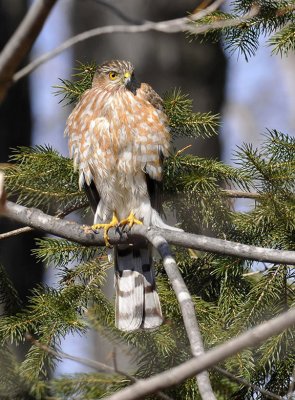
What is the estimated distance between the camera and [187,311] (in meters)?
2.33

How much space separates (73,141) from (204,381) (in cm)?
215

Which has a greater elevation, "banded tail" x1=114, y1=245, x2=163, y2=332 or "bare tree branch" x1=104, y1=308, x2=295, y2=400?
"bare tree branch" x1=104, y1=308, x2=295, y2=400

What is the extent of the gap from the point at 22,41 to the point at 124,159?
99.9 inches

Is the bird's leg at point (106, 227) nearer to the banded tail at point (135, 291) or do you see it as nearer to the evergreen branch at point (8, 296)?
the banded tail at point (135, 291)

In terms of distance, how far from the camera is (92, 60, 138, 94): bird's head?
161 inches

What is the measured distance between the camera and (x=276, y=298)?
3.07m

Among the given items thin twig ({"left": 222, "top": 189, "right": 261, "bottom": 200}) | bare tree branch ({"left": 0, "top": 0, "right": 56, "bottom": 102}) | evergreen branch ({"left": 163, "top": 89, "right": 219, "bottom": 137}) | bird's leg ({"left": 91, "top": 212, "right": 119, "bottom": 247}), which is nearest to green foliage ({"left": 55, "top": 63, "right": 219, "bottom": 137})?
evergreen branch ({"left": 163, "top": 89, "right": 219, "bottom": 137})

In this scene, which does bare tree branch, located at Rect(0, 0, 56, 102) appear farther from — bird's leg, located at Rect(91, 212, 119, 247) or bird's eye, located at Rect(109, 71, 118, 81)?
bird's eye, located at Rect(109, 71, 118, 81)

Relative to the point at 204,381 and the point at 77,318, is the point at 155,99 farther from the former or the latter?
the point at 204,381

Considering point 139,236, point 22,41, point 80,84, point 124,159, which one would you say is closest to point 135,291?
point 124,159

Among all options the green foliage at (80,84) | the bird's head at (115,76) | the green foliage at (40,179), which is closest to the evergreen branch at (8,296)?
the green foliage at (40,179)

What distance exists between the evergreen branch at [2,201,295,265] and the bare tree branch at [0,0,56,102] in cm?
102

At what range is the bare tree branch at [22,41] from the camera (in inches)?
52.9

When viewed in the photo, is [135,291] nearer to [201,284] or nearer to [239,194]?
[201,284]
